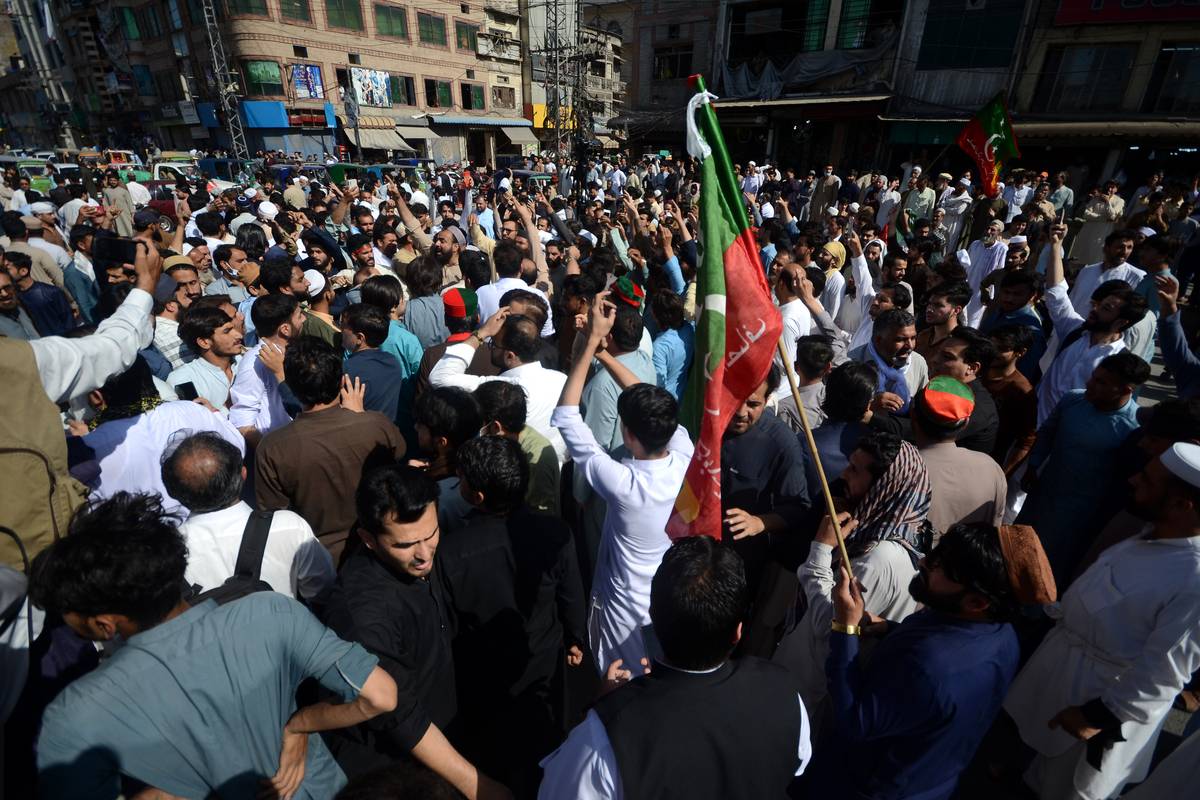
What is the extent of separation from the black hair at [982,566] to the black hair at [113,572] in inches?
88.5

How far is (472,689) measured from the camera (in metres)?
2.57

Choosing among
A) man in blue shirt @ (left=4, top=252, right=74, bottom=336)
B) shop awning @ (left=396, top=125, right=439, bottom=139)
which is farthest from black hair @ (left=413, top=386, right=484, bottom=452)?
shop awning @ (left=396, top=125, right=439, bottom=139)

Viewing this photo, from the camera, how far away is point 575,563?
258 centimetres

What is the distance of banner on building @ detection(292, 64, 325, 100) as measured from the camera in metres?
32.4

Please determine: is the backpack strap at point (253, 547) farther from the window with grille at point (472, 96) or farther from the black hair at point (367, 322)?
the window with grille at point (472, 96)

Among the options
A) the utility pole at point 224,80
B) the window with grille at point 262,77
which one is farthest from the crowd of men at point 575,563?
the window with grille at point 262,77

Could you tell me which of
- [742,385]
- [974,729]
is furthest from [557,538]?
[974,729]

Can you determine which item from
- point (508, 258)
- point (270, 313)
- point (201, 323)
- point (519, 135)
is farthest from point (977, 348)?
point (519, 135)

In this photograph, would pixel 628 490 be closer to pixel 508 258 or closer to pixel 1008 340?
pixel 1008 340

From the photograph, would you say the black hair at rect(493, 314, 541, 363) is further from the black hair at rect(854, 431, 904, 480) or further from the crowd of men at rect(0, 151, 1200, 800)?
the black hair at rect(854, 431, 904, 480)

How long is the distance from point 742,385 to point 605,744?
1.39 meters

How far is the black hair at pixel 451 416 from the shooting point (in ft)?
9.45

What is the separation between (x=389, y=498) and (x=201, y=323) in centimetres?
246

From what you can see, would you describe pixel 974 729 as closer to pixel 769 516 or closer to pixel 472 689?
pixel 769 516
